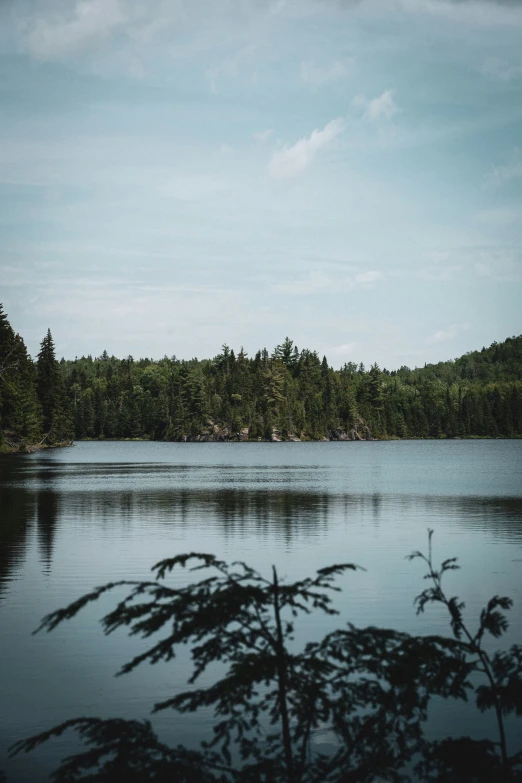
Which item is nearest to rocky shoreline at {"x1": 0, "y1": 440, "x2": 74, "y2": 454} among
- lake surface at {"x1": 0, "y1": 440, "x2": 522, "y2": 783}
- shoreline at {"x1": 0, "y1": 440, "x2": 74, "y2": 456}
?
shoreline at {"x1": 0, "y1": 440, "x2": 74, "y2": 456}

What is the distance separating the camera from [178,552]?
2200 cm

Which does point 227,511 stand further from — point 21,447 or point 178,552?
point 21,447

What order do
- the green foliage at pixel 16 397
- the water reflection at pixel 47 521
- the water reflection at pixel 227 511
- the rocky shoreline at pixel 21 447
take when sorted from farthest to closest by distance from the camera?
the rocky shoreline at pixel 21 447 → the green foliage at pixel 16 397 → the water reflection at pixel 227 511 → the water reflection at pixel 47 521

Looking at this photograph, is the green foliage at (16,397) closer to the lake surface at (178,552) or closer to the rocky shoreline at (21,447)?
the rocky shoreline at (21,447)

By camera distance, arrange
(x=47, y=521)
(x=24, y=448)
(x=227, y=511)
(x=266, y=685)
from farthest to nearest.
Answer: (x=24, y=448) → (x=227, y=511) → (x=47, y=521) → (x=266, y=685)

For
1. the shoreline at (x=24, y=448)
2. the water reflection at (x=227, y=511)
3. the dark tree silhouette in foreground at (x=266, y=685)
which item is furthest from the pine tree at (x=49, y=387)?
the dark tree silhouette in foreground at (x=266, y=685)

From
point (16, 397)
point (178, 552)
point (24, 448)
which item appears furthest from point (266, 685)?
point (24, 448)

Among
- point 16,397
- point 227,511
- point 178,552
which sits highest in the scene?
point 16,397

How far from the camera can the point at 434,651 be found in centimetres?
542

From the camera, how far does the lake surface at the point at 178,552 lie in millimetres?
10016

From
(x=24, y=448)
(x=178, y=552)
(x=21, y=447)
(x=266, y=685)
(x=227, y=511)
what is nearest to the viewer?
(x=266, y=685)

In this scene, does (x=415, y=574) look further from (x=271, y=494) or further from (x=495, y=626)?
(x=271, y=494)

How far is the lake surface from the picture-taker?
10016 millimetres

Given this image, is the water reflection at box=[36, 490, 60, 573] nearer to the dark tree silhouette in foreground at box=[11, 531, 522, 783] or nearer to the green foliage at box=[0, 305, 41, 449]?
the dark tree silhouette in foreground at box=[11, 531, 522, 783]
